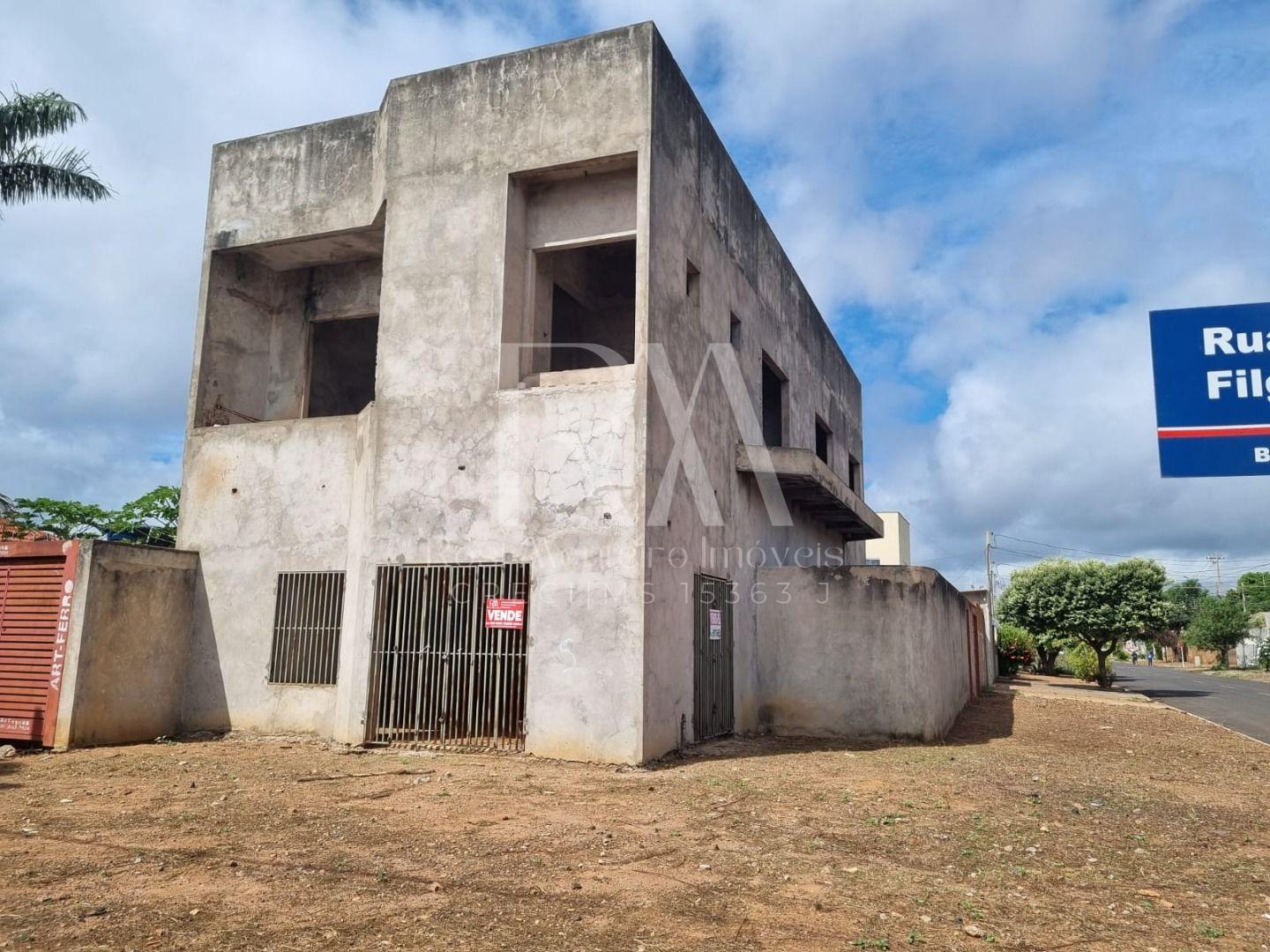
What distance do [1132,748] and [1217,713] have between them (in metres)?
9.80

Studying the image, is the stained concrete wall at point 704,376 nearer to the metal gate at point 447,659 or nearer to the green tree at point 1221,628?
the metal gate at point 447,659

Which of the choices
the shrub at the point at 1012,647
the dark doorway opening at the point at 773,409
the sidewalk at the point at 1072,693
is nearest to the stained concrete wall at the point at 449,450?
the dark doorway opening at the point at 773,409

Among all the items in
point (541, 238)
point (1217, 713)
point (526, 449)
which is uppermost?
point (541, 238)

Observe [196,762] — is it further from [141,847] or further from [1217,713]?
[1217,713]

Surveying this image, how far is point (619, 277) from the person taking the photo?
15438mm

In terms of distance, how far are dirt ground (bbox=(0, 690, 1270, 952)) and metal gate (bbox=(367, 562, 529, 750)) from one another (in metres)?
0.44


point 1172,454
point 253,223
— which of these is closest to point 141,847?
point 1172,454

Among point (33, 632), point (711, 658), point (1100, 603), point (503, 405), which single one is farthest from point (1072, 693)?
point (33, 632)

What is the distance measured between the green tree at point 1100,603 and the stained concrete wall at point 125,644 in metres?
25.6

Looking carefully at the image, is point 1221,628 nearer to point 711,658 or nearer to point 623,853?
point 711,658

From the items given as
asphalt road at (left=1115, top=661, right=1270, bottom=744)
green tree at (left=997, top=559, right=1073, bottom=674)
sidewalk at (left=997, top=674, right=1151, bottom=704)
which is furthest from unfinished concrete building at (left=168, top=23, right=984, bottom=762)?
green tree at (left=997, top=559, right=1073, bottom=674)

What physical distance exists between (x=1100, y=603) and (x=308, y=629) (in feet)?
82.2

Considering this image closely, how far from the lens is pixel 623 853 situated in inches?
242

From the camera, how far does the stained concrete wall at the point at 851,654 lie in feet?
40.1
